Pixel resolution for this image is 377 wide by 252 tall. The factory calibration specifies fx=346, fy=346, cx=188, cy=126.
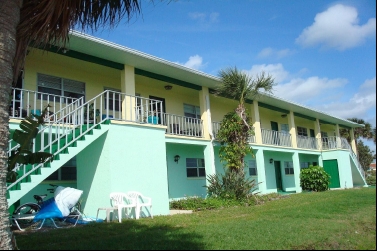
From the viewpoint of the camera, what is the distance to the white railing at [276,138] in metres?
19.8

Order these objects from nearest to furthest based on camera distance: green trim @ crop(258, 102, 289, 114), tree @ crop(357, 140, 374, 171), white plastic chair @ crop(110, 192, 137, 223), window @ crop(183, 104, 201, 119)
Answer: white plastic chair @ crop(110, 192, 137, 223)
window @ crop(183, 104, 201, 119)
green trim @ crop(258, 102, 289, 114)
tree @ crop(357, 140, 374, 171)

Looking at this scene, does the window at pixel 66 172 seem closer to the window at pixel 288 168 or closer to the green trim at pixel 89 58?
the green trim at pixel 89 58

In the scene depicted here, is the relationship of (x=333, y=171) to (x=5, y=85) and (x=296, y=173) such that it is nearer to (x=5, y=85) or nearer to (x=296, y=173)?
(x=296, y=173)

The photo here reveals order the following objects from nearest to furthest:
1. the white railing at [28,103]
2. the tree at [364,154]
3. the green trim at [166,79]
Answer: the white railing at [28,103] → the green trim at [166,79] → the tree at [364,154]

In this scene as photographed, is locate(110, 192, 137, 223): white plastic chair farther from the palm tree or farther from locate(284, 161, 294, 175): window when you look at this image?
locate(284, 161, 294, 175): window

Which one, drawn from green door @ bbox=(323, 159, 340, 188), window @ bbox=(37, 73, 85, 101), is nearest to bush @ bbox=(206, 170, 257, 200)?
window @ bbox=(37, 73, 85, 101)

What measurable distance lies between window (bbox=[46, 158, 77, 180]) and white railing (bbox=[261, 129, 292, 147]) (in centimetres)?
1107

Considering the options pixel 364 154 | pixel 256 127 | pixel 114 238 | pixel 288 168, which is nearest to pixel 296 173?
pixel 288 168

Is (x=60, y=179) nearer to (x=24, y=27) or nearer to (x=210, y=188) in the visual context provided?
(x=210, y=188)

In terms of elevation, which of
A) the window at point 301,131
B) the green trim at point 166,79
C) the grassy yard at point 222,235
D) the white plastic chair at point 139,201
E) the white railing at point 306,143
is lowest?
the grassy yard at point 222,235

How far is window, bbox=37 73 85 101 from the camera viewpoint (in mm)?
11883

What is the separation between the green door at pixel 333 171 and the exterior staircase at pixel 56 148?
1954 centimetres

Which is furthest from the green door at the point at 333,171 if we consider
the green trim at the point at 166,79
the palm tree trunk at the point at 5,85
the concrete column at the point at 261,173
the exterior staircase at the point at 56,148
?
the palm tree trunk at the point at 5,85

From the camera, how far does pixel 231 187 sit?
545 inches
